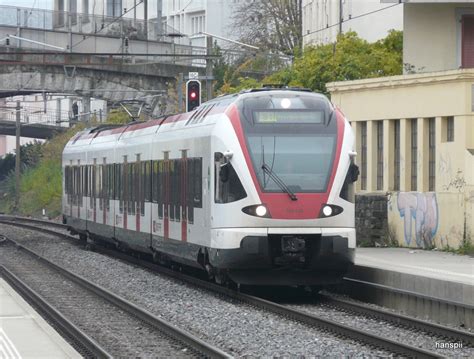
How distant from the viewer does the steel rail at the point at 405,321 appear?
1530 cm

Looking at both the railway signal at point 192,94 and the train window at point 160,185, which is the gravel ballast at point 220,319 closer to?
the train window at point 160,185

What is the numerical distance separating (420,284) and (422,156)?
962 cm

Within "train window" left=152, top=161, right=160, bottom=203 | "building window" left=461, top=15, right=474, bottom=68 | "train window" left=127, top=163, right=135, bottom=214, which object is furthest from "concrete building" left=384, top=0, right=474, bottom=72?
"train window" left=152, top=161, right=160, bottom=203

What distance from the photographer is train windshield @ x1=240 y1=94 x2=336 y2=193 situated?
20016mm

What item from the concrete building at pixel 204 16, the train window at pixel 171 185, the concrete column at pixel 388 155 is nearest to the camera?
the train window at pixel 171 185

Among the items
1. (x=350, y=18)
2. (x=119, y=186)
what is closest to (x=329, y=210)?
(x=119, y=186)

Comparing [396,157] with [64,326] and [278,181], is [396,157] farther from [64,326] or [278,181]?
[64,326]

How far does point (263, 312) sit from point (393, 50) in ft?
90.9

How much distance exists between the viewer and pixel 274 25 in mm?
85250

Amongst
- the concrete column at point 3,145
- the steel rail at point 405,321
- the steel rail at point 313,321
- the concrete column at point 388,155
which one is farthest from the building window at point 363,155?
the concrete column at point 3,145

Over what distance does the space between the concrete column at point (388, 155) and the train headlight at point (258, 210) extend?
1118cm

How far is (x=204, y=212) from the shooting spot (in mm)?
21375

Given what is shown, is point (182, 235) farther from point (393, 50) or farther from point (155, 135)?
point (393, 50)

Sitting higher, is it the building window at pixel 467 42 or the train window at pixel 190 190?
the building window at pixel 467 42
